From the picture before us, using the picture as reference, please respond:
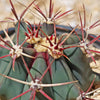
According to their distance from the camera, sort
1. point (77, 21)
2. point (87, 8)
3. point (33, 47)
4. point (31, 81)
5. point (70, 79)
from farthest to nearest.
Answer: point (87, 8) → point (77, 21) → point (33, 47) → point (70, 79) → point (31, 81)

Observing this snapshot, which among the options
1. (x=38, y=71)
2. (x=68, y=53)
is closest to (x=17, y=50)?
(x=38, y=71)

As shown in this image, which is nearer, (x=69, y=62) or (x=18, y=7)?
(x=69, y=62)

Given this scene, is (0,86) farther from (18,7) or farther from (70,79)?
(18,7)

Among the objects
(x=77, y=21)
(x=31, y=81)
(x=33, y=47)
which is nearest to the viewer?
(x=31, y=81)

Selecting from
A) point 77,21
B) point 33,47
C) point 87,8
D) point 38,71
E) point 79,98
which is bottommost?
point 79,98

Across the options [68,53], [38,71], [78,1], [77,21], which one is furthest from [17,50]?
[78,1]

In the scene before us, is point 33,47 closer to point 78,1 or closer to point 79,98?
point 79,98

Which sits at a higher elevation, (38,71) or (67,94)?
(38,71)

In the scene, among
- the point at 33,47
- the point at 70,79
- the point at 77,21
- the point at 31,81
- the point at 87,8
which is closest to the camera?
the point at 31,81

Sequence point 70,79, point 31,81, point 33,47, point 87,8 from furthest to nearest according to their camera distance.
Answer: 1. point 87,8
2. point 33,47
3. point 70,79
4. point 31,81
